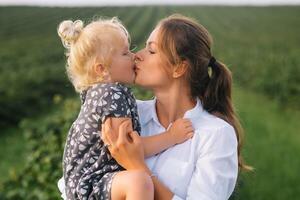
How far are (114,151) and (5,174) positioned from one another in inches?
198

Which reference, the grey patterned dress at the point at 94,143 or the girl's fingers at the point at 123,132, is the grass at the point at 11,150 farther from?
the girl's fingers at the point at 123,132

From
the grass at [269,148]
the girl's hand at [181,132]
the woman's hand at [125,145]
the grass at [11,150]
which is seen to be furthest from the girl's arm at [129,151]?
the grass at [11,150]

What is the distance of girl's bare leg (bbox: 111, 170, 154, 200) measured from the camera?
2.75 meters

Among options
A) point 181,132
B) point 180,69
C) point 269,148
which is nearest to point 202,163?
point 181,132

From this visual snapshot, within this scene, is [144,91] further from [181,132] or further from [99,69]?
[181,132]

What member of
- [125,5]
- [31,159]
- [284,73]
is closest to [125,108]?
[31,159]

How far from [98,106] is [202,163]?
40 centimetres

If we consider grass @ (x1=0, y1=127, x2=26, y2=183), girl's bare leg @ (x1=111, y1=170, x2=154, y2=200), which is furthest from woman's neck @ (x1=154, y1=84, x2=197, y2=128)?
grass @ (x1=0, y1=127, x2=26, y2=183)

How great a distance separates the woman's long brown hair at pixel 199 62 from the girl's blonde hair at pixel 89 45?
0.58 feet

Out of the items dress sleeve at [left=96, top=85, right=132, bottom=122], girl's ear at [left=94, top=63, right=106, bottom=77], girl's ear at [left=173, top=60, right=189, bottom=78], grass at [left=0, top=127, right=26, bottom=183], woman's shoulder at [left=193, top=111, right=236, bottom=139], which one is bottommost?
grass at [left=0, top=127, right=26, bottom=183]

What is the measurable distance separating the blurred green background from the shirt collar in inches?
106

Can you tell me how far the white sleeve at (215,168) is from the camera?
283 cm

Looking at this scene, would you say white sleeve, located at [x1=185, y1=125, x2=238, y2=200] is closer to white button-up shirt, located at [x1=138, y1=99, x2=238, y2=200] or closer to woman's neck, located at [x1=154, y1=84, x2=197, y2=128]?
white button-up shirt, located at [x1=138, y1=99, x2=238, y2=200]

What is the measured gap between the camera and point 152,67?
2.98m
